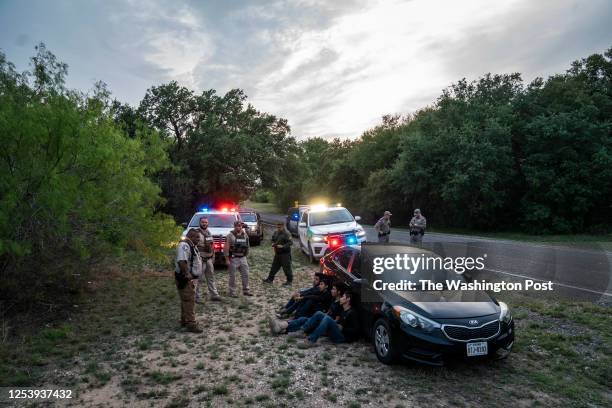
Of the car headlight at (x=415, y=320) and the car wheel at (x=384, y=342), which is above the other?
the car headlight at (x=415, y=320)

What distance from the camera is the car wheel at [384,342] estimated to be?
18.3ft

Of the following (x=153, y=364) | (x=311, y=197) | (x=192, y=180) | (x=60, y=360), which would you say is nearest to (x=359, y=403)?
(x=153, y=364)

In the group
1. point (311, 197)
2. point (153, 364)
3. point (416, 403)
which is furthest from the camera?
point (311, 197)

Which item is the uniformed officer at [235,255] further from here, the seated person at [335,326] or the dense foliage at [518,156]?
the dense foliage at [518,156]

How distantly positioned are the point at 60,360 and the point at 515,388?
20.3ft

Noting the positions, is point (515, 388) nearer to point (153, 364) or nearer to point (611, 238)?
point (153, 364)

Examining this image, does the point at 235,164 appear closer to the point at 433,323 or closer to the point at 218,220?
the point at 218,220

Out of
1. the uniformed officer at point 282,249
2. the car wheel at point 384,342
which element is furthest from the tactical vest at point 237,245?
the car wheel at point 384,342

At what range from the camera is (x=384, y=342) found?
5.80 m

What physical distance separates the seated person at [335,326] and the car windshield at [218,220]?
7.94 m

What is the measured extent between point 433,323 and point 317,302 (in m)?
2.83

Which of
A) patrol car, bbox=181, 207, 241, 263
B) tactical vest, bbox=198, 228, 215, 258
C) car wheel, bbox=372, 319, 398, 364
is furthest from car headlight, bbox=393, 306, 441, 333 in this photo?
patrol car, bbox=181, 207, 241, 263

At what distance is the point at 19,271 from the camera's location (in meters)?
7.86

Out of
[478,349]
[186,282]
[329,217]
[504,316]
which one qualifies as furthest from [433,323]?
[329,217]
